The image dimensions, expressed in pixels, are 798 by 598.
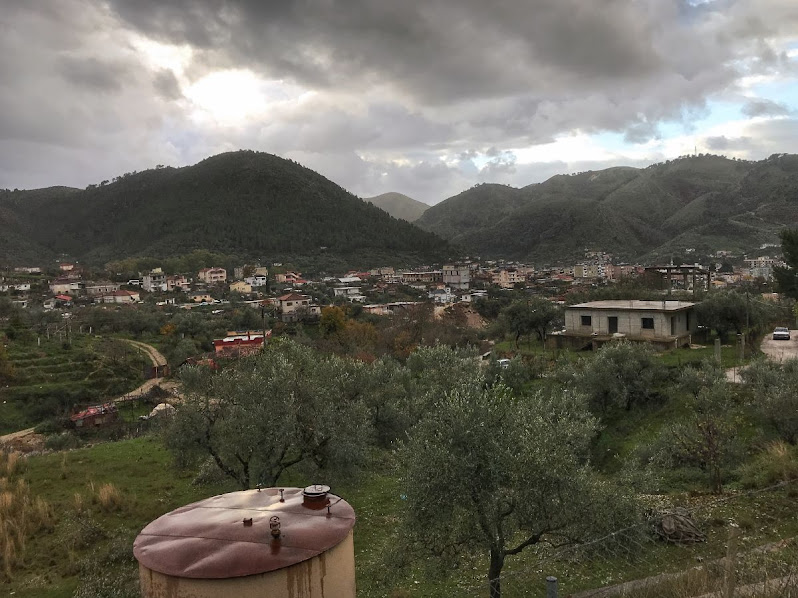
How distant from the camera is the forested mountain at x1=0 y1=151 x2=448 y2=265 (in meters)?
150

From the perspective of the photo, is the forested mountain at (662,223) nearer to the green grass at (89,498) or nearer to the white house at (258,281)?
the white house at (258,281)

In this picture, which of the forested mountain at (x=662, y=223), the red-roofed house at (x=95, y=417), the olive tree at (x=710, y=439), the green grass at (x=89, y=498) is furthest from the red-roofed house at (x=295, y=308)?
the forested mountain at (x=662, y=223)

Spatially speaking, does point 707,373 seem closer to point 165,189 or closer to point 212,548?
point 212,548

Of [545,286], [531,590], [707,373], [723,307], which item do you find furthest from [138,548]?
[545,286]

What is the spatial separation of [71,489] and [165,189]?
175 m

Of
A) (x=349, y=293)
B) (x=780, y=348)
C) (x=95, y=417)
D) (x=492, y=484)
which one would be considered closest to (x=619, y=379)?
(x=780, y=348)

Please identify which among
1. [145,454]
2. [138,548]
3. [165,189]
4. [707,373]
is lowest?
[145,454]

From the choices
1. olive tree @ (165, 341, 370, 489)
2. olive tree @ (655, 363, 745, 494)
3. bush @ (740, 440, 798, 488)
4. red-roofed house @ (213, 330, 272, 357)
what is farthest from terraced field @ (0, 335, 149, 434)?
bush @ (740, 440, 798, 488)

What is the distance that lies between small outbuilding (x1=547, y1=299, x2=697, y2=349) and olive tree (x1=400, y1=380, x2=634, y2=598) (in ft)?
90.2

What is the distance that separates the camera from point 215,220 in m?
157

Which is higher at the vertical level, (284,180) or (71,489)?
(284,180)

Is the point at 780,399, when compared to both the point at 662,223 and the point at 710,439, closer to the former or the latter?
the point at 710,439

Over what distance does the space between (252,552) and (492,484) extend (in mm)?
4220

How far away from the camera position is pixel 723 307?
35031 millimetres
